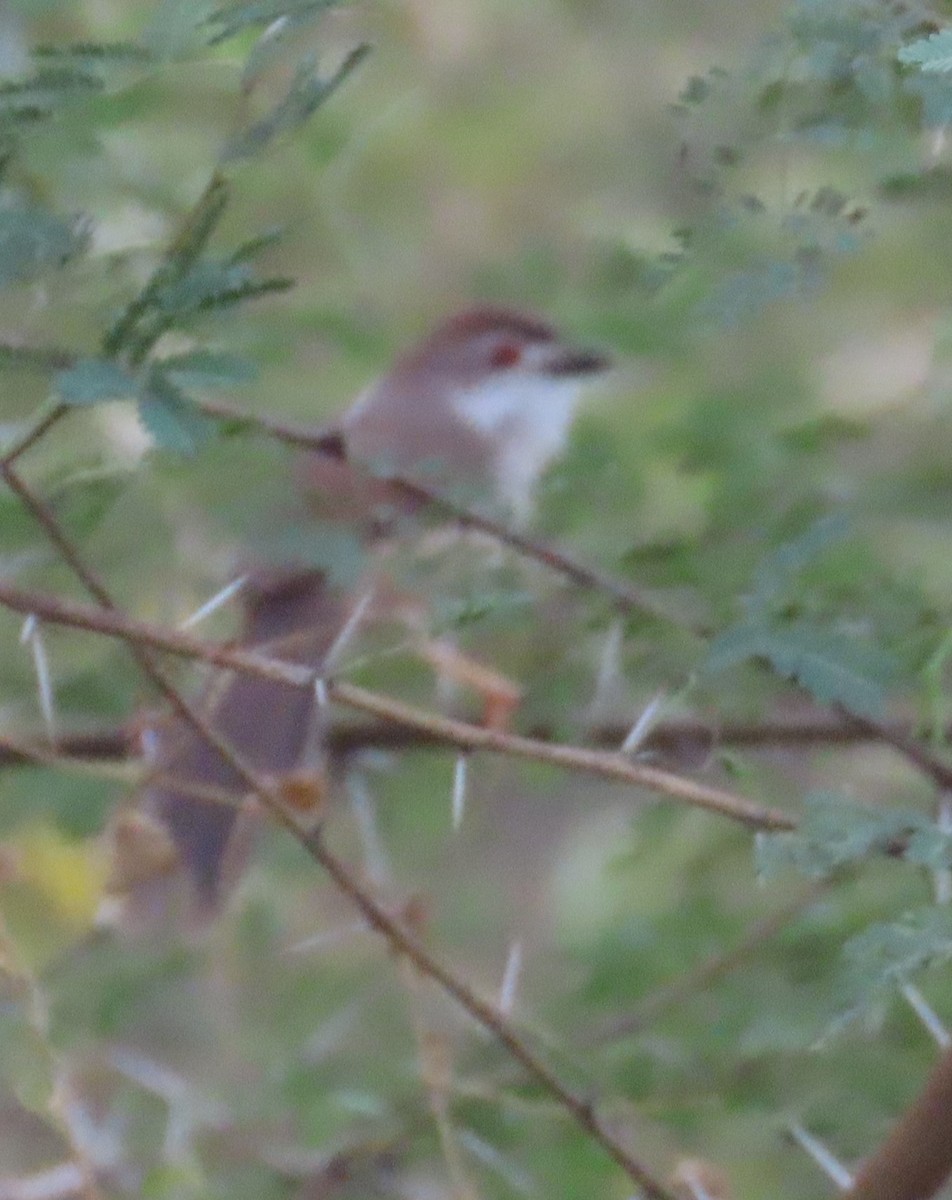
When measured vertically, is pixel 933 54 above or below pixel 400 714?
above

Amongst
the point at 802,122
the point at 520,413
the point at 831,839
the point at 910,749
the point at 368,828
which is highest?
the point at 802,122

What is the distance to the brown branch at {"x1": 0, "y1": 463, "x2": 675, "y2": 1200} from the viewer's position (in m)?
1.21

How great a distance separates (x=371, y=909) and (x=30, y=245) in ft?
1.46

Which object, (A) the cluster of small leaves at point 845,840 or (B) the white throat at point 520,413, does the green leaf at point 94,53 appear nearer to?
(A) the cluster of small leaves at point 845,840

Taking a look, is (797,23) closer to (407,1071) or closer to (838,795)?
(838,795)

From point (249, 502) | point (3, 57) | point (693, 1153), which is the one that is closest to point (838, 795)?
point (249, 502)

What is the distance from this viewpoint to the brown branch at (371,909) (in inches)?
47.6

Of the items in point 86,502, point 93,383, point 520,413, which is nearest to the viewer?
point 93,383

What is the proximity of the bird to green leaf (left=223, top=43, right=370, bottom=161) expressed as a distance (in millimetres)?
360

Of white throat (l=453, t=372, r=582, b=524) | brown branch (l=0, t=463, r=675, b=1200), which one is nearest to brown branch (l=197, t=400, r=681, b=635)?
brown branch (l=0, t=463, r=675, b=1200)

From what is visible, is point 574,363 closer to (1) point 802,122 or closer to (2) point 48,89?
(1) point 802,122

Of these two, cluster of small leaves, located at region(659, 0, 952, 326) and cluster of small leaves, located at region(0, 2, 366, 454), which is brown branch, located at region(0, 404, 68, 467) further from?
cluster of small leaves, located at region(659, 0, 952, 326)

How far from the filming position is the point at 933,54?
0.91 metres

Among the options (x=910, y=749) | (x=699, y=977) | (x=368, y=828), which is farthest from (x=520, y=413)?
(x=910, y=749)
